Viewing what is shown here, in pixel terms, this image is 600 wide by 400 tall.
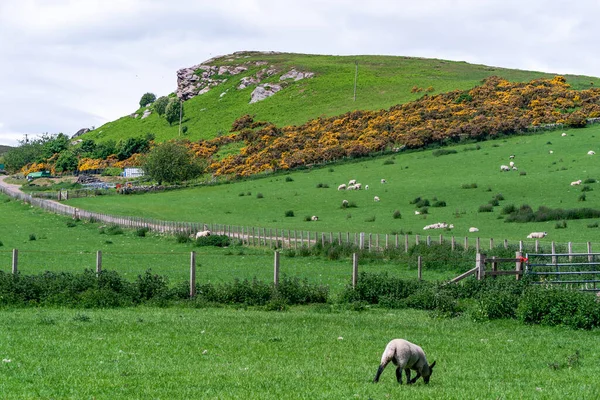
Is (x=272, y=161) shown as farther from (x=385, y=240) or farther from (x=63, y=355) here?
Answer: (x=63, y=355)

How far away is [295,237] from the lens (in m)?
54.4

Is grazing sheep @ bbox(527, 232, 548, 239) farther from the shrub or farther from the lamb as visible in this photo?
the lamb

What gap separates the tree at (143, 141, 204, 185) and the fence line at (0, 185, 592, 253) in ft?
117

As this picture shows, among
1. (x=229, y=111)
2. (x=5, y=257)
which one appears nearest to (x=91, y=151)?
(x=229, y=111)

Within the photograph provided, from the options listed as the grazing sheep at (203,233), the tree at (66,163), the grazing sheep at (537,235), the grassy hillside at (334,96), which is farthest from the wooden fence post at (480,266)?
the tree at (66,163)

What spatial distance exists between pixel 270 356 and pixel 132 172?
133282 millimetres

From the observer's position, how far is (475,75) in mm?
175125

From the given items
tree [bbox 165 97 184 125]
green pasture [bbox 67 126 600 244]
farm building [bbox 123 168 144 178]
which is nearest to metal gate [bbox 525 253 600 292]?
green pasture [bbox 67 126 600 244]

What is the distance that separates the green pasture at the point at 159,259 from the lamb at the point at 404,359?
59.5 feet

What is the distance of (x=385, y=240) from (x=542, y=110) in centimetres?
6975

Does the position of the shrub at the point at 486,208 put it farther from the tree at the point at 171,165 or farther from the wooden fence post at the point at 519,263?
the tree at the point at 171,165

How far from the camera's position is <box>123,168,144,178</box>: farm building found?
14562 cm

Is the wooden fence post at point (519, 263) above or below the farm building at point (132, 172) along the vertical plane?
below

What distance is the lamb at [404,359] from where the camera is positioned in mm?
14062
